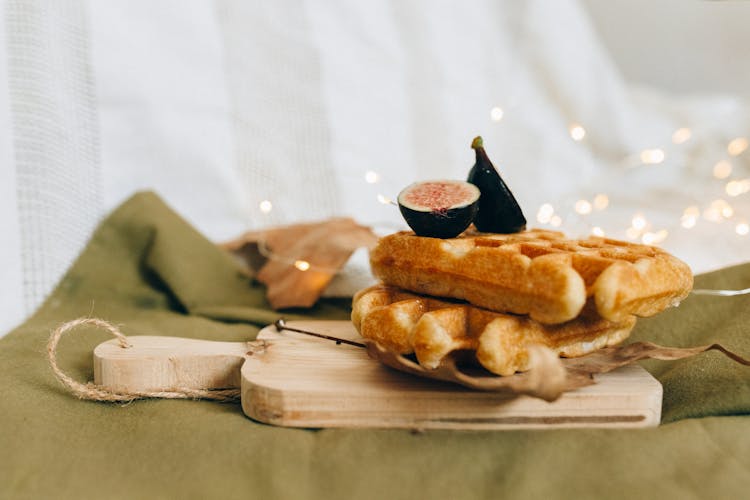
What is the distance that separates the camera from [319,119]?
9.59 ft

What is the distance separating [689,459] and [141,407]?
1.03 m

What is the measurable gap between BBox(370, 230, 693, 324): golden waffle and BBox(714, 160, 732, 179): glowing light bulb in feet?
5.45

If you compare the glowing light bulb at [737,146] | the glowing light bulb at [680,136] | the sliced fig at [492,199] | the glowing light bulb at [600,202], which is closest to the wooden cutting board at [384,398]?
the sliced fig at [492,199]

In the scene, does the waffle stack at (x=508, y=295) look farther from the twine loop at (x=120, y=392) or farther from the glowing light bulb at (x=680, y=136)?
the glowing light bulb at (x=680, y=136)

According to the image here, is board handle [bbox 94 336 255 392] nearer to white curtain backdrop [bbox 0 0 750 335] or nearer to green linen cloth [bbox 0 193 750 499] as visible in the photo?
green linen cloth [bbox 0 193 750 499]

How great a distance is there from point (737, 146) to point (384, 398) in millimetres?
2239

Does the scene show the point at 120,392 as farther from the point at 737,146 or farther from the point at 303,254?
the point at 737,146

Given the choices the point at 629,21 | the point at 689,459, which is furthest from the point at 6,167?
the point at 629,21

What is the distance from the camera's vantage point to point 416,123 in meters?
3.13

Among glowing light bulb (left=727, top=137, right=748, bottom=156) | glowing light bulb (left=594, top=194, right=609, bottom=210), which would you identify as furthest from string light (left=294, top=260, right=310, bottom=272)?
glowing light bulb (left=727, top=137, right=748, bottom=156)

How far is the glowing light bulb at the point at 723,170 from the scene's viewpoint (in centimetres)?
298

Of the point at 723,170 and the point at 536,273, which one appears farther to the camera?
the point at 723,170

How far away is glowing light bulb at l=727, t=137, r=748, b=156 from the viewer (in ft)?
9.37

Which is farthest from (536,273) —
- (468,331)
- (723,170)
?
(723,170)
